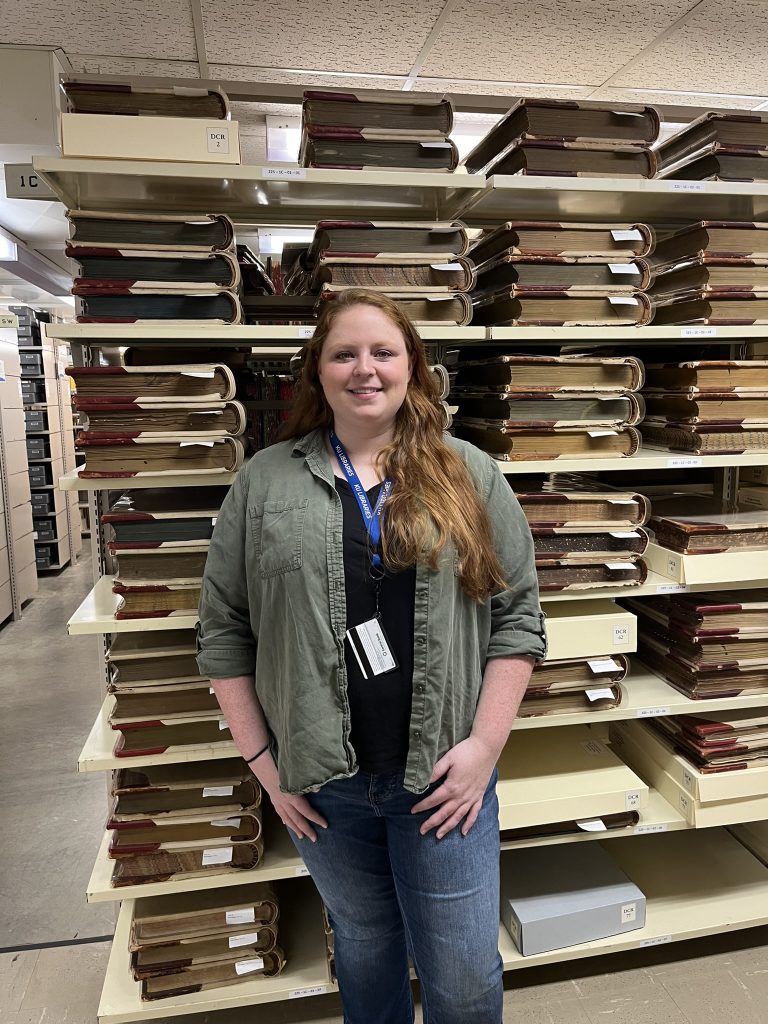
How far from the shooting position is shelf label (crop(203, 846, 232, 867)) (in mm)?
1951

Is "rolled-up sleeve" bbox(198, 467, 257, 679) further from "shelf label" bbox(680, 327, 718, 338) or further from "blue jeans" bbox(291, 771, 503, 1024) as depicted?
"shelf label" bbox(680, 327, 718, 338)

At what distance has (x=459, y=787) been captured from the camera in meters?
1.42

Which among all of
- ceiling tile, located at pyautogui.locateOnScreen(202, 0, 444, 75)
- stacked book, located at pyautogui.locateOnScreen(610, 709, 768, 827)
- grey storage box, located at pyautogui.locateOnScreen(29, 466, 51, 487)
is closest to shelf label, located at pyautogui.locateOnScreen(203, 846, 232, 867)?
stacked book, located at pyautogui.locateOnScreen(610, 709, 768, 827)

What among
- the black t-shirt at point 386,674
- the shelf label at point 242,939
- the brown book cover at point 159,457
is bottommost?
the shelf label at point 242,939

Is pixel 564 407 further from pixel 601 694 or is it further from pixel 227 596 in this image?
pixel 227 596

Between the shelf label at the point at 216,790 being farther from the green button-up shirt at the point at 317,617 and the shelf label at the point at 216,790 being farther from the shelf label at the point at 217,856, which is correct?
the green button-up shirt at the point at 317,617

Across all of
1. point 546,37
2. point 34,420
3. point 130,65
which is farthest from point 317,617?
point 34,420

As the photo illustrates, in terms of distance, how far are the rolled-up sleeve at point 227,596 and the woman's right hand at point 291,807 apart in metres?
0.20

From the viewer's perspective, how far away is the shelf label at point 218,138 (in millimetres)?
1686

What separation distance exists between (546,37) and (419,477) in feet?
7.17

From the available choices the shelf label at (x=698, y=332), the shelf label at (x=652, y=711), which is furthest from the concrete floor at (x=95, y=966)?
the shelf label at (x=698, y=332)

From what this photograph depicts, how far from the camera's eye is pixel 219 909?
6.64 feet

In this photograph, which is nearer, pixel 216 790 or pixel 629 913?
pixel 216 790

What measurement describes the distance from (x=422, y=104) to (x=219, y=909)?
218 centimetres
